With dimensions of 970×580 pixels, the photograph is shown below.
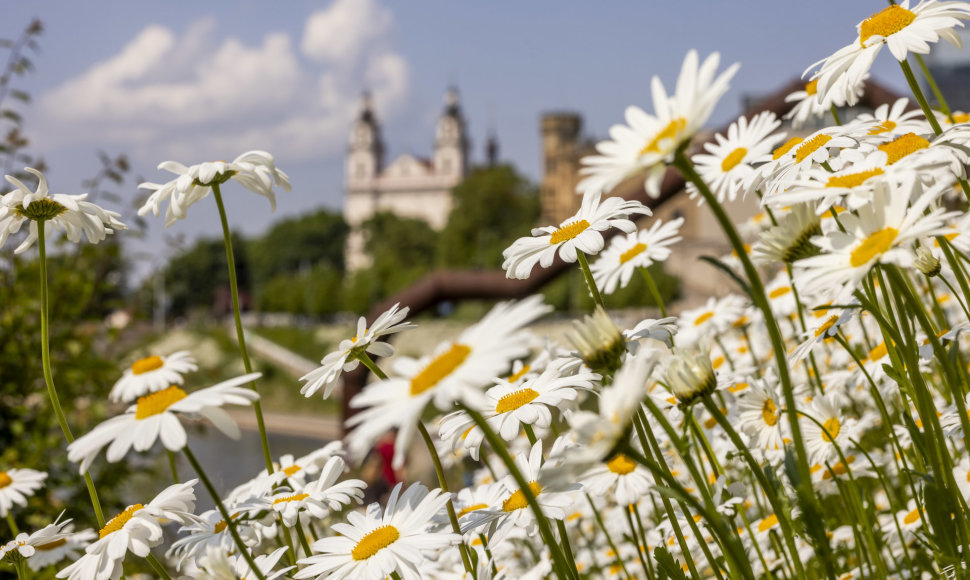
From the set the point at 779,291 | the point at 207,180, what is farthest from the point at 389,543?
the point at 779,291

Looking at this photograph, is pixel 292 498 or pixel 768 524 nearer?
pixel 292 498

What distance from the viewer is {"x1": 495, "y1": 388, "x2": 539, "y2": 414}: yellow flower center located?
44.7 inches

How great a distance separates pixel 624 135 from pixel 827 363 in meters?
1.96

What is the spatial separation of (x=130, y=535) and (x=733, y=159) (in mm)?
1074

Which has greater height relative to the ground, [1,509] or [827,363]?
[1,509]

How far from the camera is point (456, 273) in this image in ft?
13.4

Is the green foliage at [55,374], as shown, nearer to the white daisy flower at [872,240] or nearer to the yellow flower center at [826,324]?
the yellow flower center at [826,324]

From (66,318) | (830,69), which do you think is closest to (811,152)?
(830,69)

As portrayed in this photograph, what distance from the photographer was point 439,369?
0.68 m

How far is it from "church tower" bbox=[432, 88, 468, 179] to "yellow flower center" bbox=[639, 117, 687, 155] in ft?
284

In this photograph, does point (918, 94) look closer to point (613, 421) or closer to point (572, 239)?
point (572, 239)

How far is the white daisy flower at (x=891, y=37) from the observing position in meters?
1.13

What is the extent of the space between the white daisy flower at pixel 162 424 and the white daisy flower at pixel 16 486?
0.89 m

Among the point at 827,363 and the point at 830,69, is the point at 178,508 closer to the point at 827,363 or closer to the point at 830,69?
the point at 830,69
